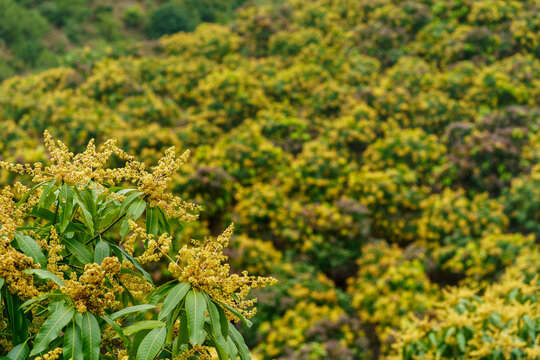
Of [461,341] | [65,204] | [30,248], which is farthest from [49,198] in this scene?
Result: [461,341]

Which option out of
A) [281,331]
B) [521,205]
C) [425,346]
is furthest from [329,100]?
[425,346]

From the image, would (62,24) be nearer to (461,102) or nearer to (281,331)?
(461,102)

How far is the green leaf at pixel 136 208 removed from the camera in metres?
1.83

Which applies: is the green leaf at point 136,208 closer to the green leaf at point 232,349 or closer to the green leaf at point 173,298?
the green leaf at point 173,298

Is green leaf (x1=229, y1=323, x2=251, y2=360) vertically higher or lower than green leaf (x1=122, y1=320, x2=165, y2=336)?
lower

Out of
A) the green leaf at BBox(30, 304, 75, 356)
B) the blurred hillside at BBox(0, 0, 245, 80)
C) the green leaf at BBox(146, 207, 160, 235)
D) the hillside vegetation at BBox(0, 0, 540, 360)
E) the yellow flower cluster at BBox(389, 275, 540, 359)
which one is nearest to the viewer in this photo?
the green leaf at BBox(30, 304, 75, 356)

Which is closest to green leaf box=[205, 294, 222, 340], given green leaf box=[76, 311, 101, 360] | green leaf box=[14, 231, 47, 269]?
green leaf box=[76, 311, 101, 360]

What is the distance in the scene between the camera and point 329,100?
39.7 ft

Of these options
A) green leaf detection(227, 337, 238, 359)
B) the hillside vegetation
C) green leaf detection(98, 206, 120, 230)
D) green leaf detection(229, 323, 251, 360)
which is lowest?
the hillside vegetation

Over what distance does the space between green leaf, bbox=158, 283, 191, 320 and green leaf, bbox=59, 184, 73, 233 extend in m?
0.53

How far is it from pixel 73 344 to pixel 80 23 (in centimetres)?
2745

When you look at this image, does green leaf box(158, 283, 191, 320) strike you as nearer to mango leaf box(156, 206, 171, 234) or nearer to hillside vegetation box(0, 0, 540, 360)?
mango leaf box(156, 206, 171, 234)

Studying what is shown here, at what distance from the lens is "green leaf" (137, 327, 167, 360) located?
59.8 inches

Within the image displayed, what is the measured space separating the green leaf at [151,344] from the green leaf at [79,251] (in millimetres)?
471
